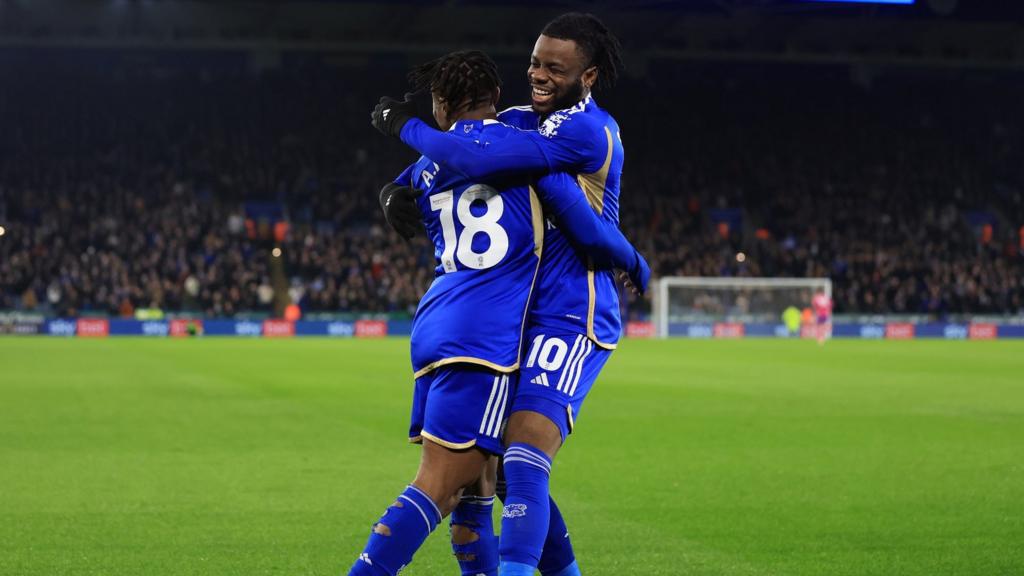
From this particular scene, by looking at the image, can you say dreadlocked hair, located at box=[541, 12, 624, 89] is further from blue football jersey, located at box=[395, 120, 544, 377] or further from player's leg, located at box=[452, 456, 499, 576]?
player's leg, located at box=[452, 456, 499, 576]

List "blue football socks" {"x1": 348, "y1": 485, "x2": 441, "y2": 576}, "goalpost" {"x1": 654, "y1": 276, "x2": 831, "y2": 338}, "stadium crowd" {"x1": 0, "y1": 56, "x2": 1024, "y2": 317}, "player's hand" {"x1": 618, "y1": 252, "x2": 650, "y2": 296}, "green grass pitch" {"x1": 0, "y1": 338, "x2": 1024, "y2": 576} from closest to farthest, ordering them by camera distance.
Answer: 1. "blue football socks" {"x1": 348, "y1": 485, "x2": 441, "y2": 576}
2. "player's hand" {"x1": 618, "y1": 252, "x2": 650, "y2": 296}
3. "green grass pitch" {"x1": 0, "y1": 338, "x2": 1024, "y2": 576}
4. "stadium crowd" {"x1": 0, "y1": 56, "x2": 1024, "y2": 317}
5. "goalpost" {"x1": 654, "y1": 276, "x2": 831, "y2": 338}

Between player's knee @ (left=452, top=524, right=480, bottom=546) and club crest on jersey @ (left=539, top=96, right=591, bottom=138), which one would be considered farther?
player's knee @ (left=452, top=524, right=480, bottom=546)

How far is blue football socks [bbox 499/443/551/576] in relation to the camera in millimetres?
3918

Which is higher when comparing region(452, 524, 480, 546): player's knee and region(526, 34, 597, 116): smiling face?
region(526, 34, 597, 116): smiling face

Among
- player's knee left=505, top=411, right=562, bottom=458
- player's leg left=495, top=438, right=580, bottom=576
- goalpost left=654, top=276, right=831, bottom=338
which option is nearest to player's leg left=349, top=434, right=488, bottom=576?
player's knee left=505, top=411, right=562, bottom=458

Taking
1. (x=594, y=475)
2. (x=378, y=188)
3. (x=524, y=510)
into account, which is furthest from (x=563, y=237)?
(x=378, y=188)

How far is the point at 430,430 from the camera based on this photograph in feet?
13.1

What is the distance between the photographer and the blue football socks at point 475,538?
14.0 ft

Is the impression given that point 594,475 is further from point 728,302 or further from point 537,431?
point 728,302

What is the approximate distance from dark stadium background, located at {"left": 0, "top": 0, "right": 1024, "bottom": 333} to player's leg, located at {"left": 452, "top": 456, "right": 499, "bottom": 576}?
117 ft

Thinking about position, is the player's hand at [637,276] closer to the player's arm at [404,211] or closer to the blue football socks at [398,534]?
the player's arm at [404,211]

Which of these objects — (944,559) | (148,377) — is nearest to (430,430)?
(944,559)

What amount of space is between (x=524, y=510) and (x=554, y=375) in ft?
1.41

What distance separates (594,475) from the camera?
896cm
